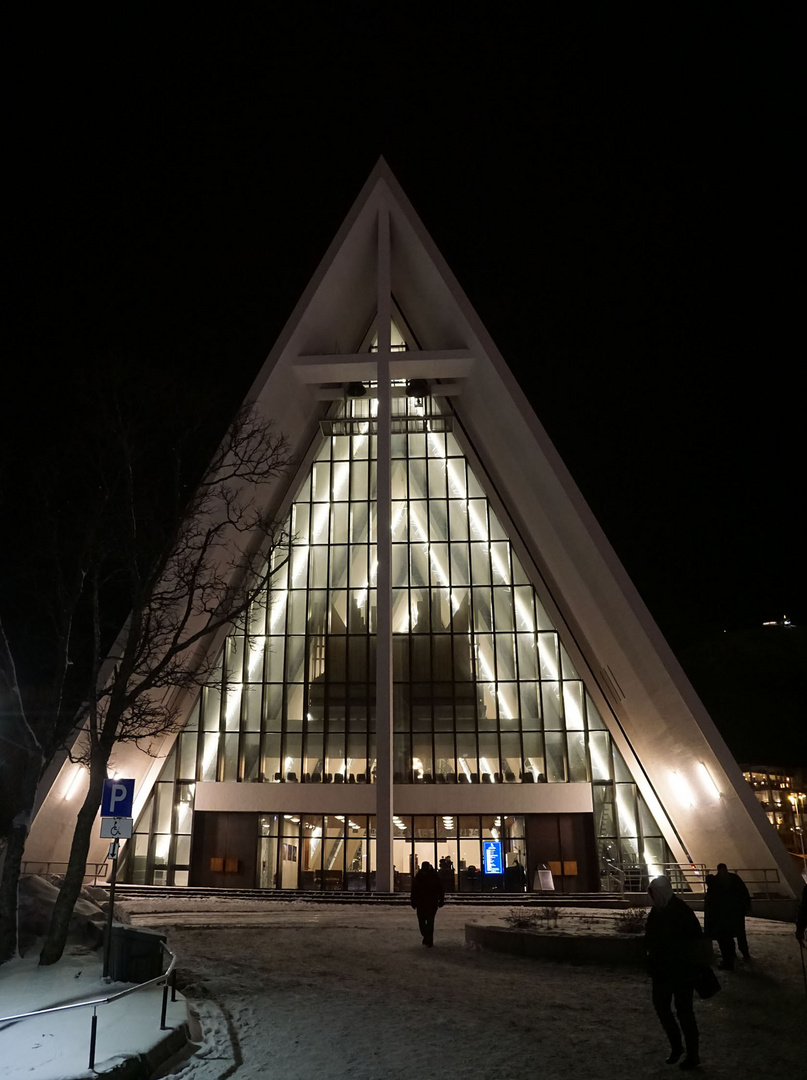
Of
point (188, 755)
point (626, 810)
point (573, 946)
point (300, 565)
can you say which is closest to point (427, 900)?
point (573, 946)

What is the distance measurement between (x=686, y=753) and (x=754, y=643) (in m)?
24.5

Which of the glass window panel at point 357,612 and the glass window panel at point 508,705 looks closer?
the glass window panel at point 508,705

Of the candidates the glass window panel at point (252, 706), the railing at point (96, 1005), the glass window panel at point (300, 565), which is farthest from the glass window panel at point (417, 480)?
the railing at point (96, 1005)

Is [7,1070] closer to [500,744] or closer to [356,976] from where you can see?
[356,976]

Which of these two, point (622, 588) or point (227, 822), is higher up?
point (622, 588)

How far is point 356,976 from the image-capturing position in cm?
939

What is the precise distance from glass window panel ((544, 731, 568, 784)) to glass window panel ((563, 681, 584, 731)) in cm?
48

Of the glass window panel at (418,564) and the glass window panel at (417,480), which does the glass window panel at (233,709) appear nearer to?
the glass window panel at (418,564)

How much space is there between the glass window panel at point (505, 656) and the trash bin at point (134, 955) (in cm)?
1946

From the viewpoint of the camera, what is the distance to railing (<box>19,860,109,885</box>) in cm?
2003

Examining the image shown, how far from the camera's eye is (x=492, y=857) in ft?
80.3

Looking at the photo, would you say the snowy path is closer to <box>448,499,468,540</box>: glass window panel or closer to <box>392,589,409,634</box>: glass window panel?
<box>392,589,409,634</box>: glass window panel

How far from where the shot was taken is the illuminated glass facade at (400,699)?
25.3 meters

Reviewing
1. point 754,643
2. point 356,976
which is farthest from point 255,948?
point 754,643
